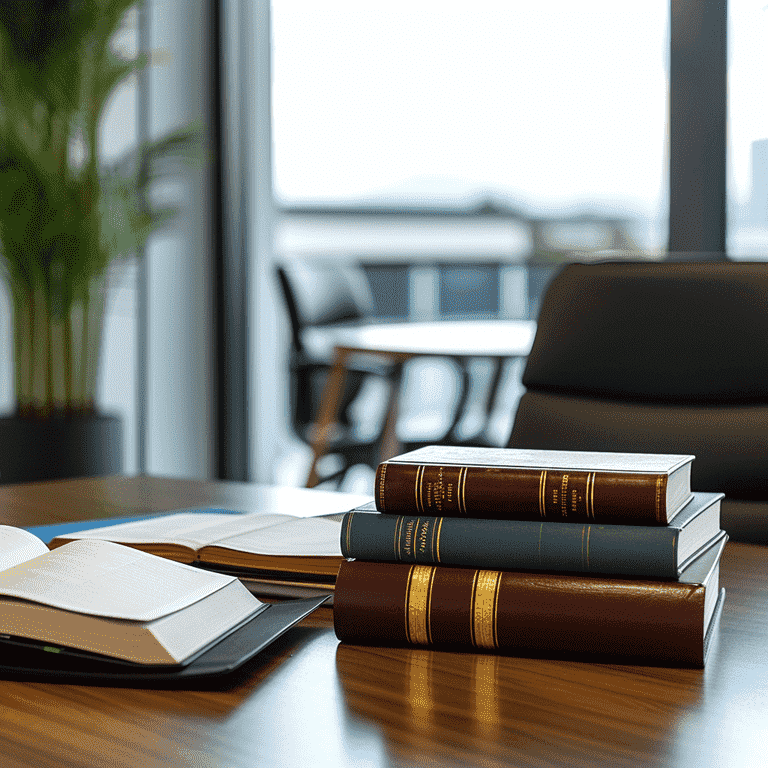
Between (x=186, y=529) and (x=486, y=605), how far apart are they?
1.13ft

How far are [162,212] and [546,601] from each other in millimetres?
2658

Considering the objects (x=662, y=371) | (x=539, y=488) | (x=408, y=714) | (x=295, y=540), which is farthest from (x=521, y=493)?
(x=662, y=371)

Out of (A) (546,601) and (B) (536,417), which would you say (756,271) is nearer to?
(B) (536,417)

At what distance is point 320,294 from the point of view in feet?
10.5

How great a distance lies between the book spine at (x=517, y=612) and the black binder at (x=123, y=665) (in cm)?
6

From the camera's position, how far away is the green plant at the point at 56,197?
Result: 2861 mm

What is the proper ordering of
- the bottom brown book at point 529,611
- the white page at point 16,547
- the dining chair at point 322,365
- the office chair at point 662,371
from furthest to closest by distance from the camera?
the dining chair at point 322,365, the office chair at point 662,371, the white page at point 16,547, the bottom brown book at point 529,611

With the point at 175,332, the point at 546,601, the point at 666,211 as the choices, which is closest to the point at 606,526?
the point at 546,601

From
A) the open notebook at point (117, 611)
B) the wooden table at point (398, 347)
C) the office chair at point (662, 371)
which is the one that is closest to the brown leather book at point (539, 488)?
the open notebook at point (117, 611)

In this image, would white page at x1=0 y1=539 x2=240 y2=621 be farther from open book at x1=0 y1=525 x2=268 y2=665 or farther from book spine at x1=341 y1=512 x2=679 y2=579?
book spine at x1=341 y1=512 x2=679 y2=579

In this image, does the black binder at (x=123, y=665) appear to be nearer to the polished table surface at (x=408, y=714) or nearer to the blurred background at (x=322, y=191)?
the polished table surface at (x=408, y=714)

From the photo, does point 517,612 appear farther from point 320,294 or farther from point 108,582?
point 320,294

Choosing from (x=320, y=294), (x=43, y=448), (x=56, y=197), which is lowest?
(x=43, y=448)

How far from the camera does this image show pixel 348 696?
588 millimetres
